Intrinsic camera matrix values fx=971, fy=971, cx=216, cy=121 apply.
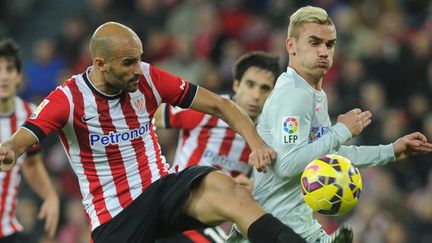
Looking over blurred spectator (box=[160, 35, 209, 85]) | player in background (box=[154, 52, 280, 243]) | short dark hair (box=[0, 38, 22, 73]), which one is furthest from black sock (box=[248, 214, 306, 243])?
blurred spectator (box=[160, 35, 209, 85])

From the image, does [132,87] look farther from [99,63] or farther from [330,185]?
[330,185]

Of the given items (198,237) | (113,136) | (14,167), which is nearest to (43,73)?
(14,167)

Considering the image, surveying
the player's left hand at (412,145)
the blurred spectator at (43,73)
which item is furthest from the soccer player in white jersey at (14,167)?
the blurred spectator at (43,73)

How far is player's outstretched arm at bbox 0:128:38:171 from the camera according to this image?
5.52 meters

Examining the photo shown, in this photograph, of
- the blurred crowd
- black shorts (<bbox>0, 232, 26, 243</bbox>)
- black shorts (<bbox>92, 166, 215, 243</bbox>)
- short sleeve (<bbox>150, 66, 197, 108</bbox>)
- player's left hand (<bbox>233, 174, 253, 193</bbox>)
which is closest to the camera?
black shorts (<bbox>92, 166, 215, 243</bbox>)

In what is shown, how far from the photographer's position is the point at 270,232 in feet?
18.5

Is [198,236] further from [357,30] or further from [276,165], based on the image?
[357,30]

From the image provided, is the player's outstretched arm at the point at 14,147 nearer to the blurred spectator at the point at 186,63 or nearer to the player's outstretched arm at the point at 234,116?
the player's outstretched arm at the point at 234,116

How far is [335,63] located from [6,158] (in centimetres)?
777

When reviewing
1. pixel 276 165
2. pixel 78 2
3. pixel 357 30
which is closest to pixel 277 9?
pixel 357 30

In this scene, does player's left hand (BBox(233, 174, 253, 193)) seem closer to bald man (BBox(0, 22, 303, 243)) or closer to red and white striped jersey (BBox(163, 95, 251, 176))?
red and white striped jersey (BBox(163, 95, 251, 176))

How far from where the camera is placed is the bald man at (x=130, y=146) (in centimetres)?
589

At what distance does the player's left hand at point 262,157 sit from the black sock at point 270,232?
30 cm

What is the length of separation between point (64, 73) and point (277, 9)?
3.42 m
